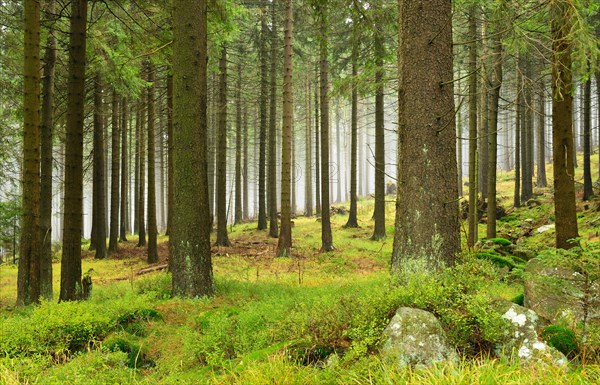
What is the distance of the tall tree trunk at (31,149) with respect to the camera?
6961 mm

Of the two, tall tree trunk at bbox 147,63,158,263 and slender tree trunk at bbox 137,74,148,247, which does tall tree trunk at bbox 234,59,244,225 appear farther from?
tall tree trunk at bbox 147,63,158,263

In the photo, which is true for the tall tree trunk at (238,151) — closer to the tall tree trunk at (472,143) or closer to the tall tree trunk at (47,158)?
the tall tree trunk at (47,158)

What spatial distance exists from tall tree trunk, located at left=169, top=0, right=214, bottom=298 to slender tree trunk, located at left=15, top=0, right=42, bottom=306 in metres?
2.72

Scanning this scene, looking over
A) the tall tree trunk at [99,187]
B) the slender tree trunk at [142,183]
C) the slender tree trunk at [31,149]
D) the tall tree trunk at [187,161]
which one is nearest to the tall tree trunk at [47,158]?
the slender tree trunk at [31,149]

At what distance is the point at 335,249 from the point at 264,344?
35.5ft

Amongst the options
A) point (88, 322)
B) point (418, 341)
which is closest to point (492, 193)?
point (418, 341)

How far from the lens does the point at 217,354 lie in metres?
4.21

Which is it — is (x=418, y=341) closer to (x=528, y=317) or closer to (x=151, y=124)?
(x=528, y=317)

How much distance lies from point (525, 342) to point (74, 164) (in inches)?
295

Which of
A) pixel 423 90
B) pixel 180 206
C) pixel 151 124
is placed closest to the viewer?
pixel 423 90

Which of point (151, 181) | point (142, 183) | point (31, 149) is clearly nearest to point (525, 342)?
point (31, 149)

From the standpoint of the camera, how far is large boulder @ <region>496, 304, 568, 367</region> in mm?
3562

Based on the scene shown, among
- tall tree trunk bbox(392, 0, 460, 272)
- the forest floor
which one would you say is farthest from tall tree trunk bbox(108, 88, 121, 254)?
tall tree trunk bbox(392, 0, 460, 272)

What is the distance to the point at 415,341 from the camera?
367 centimetres
